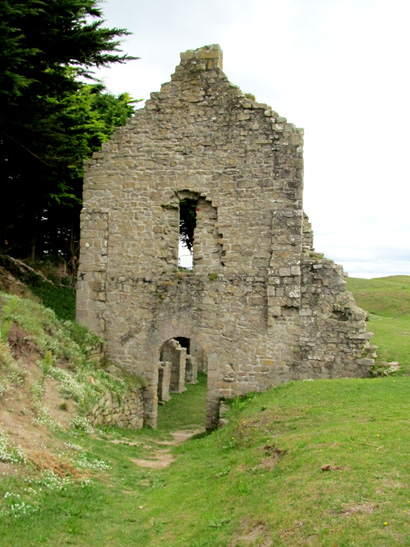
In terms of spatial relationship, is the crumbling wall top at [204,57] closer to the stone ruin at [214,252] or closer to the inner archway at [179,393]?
the stone ruin at [214,252]

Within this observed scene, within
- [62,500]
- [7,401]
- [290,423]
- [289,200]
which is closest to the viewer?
[62,500]

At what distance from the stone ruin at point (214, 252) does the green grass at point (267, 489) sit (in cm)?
313

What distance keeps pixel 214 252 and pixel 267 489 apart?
27.2 feet

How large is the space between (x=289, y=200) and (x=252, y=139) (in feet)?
6.21

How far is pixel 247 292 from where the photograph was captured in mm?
14008

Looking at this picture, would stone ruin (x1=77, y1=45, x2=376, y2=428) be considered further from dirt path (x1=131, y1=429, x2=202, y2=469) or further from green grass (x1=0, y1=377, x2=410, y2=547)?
green grass (x1=0, y1=377, x2=410, y2=547)

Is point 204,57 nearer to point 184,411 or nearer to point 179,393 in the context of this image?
point 184,411

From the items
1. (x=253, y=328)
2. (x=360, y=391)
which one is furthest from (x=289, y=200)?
(x=360, y=391)

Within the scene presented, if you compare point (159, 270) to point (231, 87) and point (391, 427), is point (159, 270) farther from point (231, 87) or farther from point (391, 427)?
Answer: point (391, 427)

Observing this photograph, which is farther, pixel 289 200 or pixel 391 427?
pixel 289 200

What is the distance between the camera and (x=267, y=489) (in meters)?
6.80

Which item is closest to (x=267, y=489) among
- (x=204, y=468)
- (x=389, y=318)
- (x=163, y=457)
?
(x=204, y=468)

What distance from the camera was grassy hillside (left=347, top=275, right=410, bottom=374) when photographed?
1419 centimetres

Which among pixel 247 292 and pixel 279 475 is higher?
pixel 247 292
